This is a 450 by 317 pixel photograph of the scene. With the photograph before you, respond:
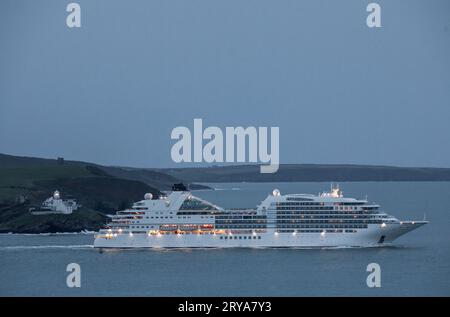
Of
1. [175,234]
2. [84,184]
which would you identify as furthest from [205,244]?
[84,184]

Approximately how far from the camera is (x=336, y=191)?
81688mm

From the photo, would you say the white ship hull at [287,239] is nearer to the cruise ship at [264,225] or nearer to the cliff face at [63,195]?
the cruise ship at [264,225]

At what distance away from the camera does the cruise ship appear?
259 ft

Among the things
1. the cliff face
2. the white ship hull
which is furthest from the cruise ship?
the cliff face

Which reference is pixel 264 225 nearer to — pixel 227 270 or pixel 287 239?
pixel 287 239

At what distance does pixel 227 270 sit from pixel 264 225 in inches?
519

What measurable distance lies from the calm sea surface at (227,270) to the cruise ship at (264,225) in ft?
4.65

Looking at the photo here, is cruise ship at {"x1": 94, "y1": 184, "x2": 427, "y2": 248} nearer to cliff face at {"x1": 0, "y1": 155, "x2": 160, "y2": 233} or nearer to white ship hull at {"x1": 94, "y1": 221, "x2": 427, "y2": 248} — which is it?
white ship hull at {"x1": 94, "y1": 221, "x2": 427, "y2": 248}

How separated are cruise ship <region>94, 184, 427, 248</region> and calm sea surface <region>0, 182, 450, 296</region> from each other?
1.42 metres

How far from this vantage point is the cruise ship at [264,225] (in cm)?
7906

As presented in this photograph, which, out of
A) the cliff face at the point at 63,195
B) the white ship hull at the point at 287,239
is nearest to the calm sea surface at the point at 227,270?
the white ship hull at the point at 287,239

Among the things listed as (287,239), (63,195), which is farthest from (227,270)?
(63,195)
